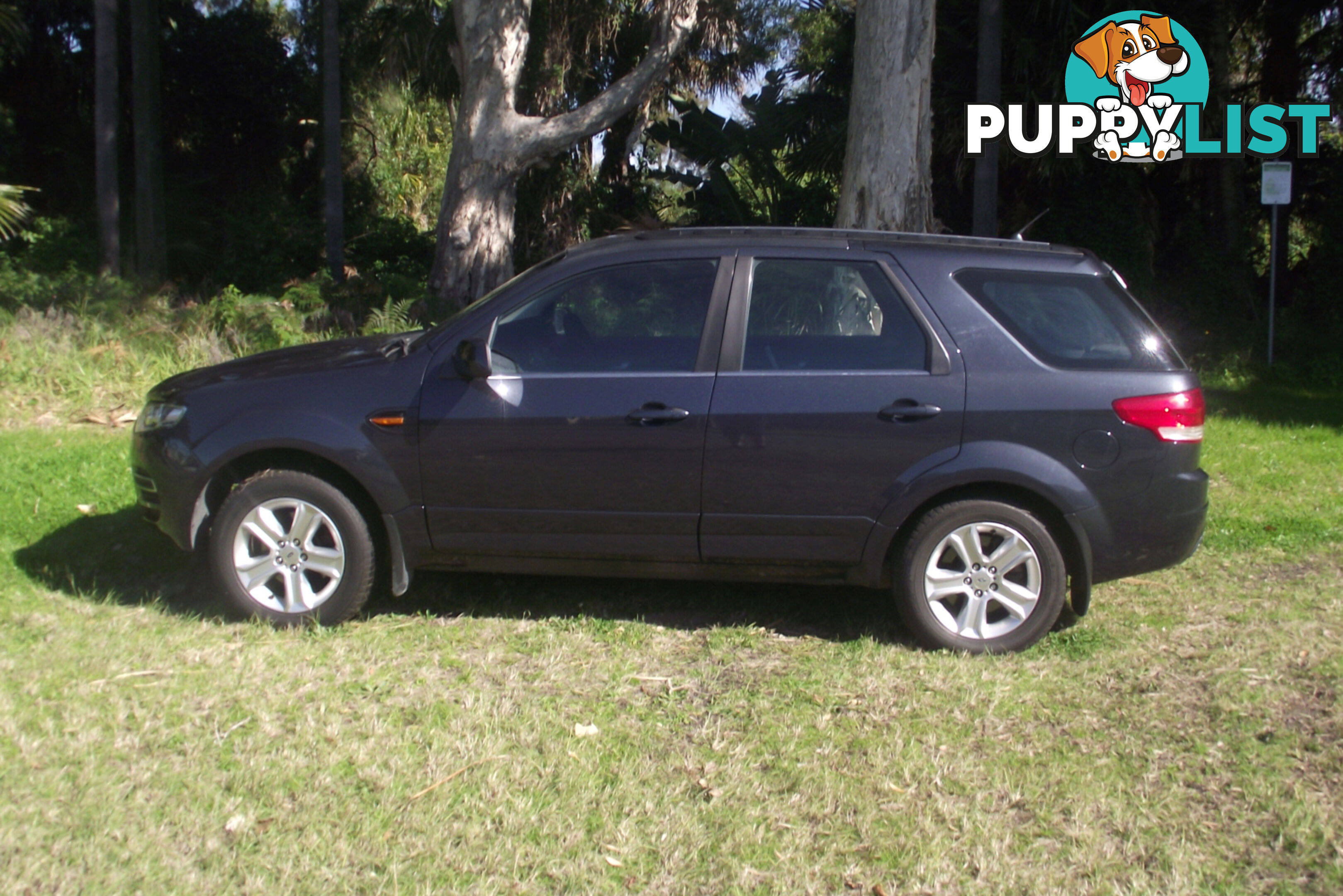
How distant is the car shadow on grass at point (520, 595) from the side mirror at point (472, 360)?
3.95 feet

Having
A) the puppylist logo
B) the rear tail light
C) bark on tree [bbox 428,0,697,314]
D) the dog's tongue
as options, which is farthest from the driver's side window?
the dog's tongue

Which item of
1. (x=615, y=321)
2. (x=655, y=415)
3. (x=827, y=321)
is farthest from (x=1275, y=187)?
(x=655, y=415)

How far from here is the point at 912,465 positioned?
4789 millimetres

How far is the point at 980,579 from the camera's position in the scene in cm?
486

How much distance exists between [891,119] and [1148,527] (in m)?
6.65

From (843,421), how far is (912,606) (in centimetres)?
85

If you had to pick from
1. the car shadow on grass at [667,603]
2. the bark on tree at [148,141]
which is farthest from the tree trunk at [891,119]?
the bark on tree at [148,141]

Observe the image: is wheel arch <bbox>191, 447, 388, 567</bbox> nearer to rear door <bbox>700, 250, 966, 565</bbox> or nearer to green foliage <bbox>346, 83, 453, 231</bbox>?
rear door <bbox>700, 250, 966, 565</bbox>

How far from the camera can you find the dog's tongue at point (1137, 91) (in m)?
15.0

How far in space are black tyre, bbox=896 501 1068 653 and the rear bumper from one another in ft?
0.59

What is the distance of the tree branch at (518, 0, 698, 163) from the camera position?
14812mm

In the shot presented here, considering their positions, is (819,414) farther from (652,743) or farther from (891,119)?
(891,119)

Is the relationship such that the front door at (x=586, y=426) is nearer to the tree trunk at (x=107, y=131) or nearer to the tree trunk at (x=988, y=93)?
the tree trunk at (x=988, y=93)

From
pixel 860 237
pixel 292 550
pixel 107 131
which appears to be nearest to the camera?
pixel 292 550
